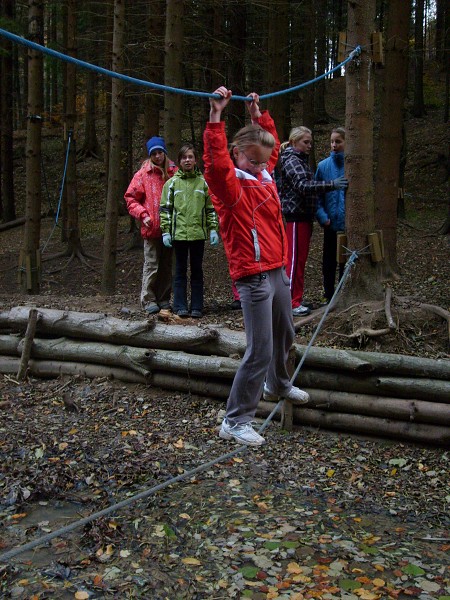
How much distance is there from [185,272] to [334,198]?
1734mm

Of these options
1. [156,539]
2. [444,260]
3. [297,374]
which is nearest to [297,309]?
[297,374]

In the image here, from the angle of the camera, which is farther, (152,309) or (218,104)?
(152,309)

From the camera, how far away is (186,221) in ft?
23.9

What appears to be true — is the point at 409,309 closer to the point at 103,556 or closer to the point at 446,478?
the point at 446,478

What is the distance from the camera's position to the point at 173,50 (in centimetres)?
901

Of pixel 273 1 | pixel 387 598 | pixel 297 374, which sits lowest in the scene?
pixel 387 598

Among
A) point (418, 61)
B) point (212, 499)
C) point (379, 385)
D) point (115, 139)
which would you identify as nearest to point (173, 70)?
point (115, 139)

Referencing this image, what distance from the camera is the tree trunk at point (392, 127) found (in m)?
9.93

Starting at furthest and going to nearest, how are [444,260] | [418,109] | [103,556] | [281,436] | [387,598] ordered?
[418,109] < [444,260] < [281,436] < [103,556] < [387,598]

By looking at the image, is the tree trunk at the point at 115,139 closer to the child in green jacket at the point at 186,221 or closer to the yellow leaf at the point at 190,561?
the child in green jacket at the point at 186,221

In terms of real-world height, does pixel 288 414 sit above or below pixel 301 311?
below

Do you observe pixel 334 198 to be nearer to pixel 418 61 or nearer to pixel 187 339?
pixel 187 339

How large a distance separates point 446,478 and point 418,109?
24101mm

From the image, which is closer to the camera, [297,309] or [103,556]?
[103,556]
